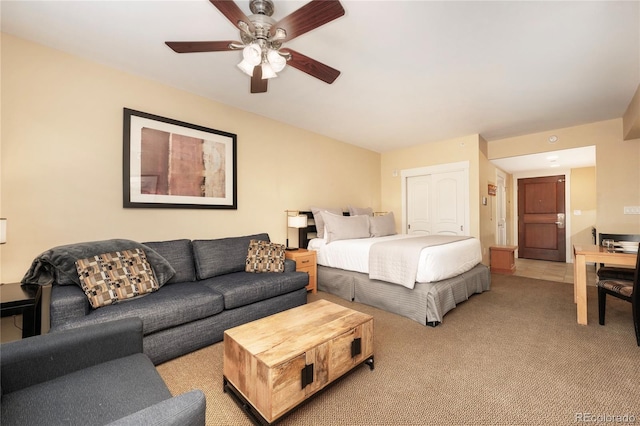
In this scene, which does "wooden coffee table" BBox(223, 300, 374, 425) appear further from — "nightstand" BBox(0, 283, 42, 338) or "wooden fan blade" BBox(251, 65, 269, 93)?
"wooden fan blade" BBox(251, 65, 269, 93)

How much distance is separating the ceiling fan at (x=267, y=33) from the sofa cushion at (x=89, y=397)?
184cm

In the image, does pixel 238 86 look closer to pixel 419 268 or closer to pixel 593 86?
pixel 419 268

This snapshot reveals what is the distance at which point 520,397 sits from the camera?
1591 mm

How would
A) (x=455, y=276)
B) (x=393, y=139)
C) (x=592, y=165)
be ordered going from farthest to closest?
(x=592, y=165)
(x=393, y=139)
(x=455, y=276)

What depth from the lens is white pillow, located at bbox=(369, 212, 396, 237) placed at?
4293mm

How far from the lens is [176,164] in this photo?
2.96 m

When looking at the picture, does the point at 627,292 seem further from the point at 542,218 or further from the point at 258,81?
the point at 542,218

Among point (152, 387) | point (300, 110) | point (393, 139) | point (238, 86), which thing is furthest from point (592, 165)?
point (152, 387)

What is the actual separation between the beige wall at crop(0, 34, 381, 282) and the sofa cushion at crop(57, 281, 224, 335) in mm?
944

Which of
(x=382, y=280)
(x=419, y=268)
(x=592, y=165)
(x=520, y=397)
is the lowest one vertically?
(x=520, y=397)

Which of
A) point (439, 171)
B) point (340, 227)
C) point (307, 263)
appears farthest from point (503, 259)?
point (307, 263)

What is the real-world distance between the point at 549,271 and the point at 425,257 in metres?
4.16

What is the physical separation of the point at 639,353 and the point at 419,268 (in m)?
1.67

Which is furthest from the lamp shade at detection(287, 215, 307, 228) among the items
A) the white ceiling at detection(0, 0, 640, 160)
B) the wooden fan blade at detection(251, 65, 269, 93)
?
the wooden fan blade at detection(251, 65, 269, 93)
